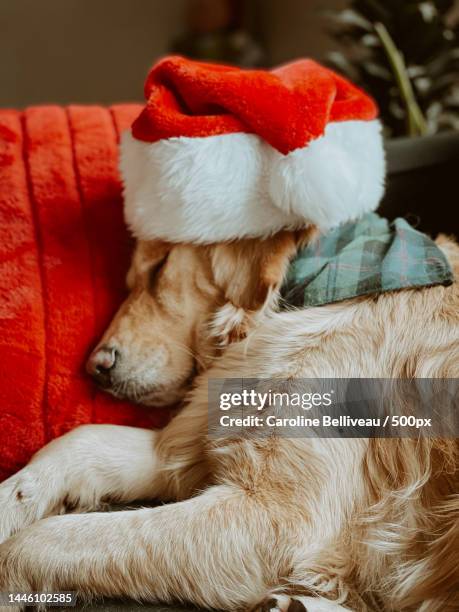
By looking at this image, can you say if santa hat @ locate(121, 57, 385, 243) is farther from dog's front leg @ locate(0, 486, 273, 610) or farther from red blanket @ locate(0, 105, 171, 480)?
dog's front leg @ locate(0, 486, 273, 610)

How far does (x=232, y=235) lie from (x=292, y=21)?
3847mm

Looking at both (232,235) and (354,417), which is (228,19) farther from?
(354,417)

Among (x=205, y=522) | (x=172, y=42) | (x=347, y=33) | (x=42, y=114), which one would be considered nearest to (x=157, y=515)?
(x=205, y=522)

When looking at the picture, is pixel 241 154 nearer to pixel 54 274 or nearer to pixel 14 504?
pixel 54 274

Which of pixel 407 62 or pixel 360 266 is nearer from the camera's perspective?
pixel 360 266

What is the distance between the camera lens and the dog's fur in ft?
3.21

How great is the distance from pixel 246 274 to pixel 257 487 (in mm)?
440

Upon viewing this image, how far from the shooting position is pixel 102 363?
4.16ft

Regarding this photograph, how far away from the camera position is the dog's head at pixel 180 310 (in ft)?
4.16

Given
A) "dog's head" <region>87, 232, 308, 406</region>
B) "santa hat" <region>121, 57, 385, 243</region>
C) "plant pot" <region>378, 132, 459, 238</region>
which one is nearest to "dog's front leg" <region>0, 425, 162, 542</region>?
"dog's head" <region>87, 232, 308, 406</region>

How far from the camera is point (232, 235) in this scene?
124 cm

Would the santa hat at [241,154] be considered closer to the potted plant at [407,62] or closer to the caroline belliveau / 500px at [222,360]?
the caroline belliveau / 500px at [222,360]

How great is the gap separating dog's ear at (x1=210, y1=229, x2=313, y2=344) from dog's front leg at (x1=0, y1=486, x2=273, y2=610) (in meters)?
0.39

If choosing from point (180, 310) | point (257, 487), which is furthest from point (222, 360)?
point (257, 487)
